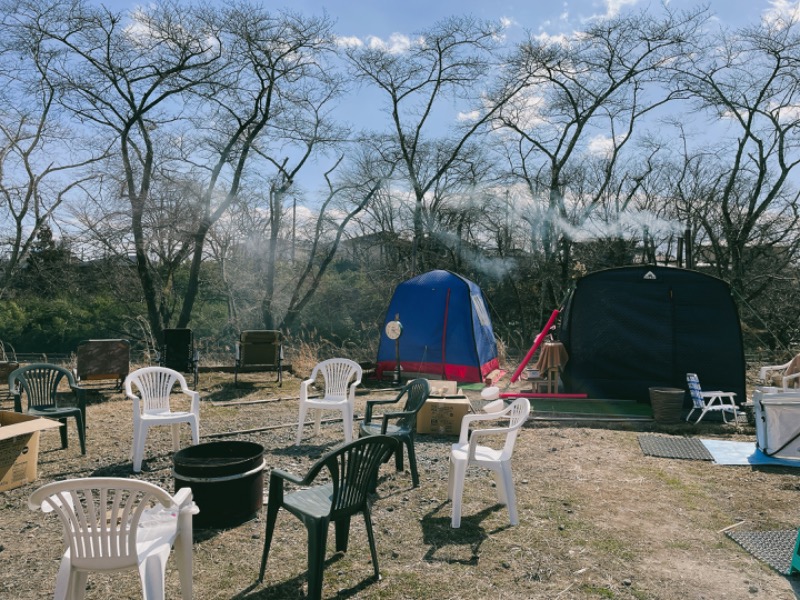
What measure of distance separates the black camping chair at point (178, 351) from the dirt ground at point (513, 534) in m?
3.01

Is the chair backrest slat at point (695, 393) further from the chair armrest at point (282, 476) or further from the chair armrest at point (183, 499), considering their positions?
the chair armrest at point (183, 499)

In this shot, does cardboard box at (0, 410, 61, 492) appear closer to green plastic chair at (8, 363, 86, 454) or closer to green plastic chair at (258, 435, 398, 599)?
green plastic chair at (8, 363, 86, 454)

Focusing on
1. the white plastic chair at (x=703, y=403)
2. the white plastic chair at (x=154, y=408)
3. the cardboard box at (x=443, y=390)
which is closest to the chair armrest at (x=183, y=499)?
the white plastic chair at (x=154, y=408)

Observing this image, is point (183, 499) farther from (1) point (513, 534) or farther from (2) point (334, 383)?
(2) point (334, 383)

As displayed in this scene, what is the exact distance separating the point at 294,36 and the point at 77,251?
722 cm

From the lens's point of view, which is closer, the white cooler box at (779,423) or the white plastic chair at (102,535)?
the white plastic chair at (102,535)

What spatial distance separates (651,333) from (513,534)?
501 centimetres

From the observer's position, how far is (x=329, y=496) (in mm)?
2947

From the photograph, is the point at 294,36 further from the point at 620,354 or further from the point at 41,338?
the point at 41,338

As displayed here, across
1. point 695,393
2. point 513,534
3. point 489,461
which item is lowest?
point 513,534

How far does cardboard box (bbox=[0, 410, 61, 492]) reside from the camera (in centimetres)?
400

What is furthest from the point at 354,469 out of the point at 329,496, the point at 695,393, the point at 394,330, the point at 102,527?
the point at 394,330

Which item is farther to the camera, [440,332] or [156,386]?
[440,332]

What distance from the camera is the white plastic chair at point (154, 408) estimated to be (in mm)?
4492
